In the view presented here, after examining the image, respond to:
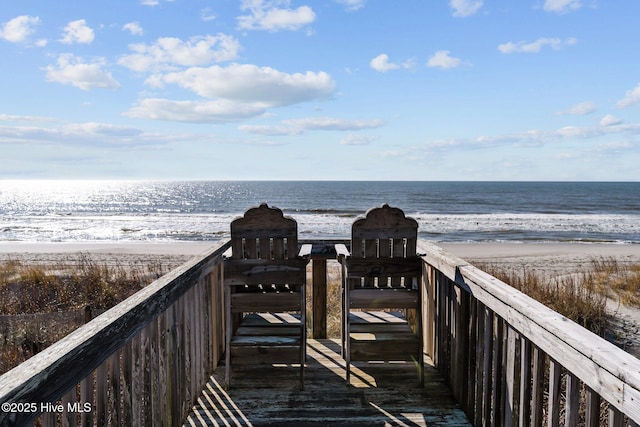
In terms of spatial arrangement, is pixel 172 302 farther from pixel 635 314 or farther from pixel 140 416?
pixel 635 314

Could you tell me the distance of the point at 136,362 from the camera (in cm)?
220

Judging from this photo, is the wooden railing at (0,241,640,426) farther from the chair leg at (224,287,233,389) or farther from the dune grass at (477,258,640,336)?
the dune grass at (477,258,640,336)

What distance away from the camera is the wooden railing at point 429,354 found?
1.38m

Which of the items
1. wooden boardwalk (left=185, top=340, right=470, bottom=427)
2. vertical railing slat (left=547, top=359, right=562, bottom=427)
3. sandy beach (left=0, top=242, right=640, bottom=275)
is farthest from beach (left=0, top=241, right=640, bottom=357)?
vertical railing slat (left=547, top=359, right=562, bottom=427)

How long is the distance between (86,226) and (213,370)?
2804 centimetres

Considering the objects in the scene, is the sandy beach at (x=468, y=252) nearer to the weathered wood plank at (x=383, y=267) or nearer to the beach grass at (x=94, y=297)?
the beach grass at (x=94, y=297)

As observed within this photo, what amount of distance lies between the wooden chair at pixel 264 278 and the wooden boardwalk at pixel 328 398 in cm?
16

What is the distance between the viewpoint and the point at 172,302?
2549mm

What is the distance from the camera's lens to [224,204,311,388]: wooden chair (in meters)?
3.39

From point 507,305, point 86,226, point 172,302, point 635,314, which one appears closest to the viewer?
point 507,305

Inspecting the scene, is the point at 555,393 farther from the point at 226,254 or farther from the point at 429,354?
the point at 226,254

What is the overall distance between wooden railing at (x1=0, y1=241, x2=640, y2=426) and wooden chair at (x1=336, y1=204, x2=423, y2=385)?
0.24m

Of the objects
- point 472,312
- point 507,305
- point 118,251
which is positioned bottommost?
point 118,251

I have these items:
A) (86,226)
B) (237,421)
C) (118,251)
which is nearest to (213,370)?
(237,421)
